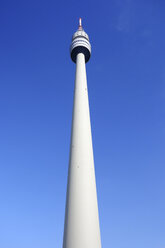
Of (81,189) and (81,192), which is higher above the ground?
(81,189)

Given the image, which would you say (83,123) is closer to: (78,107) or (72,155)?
(78,107)

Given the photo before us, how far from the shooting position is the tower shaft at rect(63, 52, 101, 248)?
1638 cm

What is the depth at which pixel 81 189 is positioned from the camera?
18812 mm

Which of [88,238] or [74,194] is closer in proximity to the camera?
[88,238]

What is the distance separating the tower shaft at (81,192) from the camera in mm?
A: 16375

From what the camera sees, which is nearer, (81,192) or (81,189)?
(81,192)

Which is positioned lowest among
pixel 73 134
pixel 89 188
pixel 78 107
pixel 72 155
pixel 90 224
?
pixel 90 224

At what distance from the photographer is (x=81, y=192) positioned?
18.6 meters

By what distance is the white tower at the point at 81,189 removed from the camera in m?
16.4

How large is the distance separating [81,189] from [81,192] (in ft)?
0.91

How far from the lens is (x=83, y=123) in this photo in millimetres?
24078

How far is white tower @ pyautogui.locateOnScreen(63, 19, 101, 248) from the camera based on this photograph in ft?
53.8

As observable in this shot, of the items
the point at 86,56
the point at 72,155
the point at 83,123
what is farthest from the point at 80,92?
the point at 86,56

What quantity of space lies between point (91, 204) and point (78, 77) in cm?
1854
